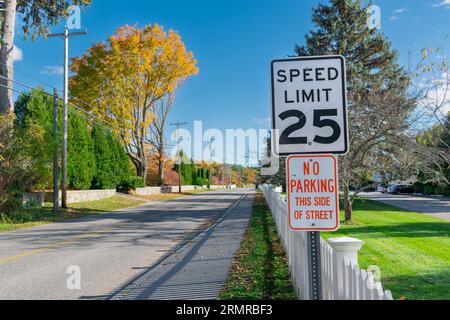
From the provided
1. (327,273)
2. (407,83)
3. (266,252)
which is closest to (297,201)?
(327,273)

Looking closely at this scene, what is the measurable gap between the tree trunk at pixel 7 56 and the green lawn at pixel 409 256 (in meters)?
16.3

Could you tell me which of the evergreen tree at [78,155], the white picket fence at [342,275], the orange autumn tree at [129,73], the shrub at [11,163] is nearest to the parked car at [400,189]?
the orange autumn tree at [129,73]

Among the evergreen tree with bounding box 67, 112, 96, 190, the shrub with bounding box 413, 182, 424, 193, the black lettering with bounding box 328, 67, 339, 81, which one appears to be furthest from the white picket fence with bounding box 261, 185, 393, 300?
the shrub with bounding box 413, 182, 424, 193

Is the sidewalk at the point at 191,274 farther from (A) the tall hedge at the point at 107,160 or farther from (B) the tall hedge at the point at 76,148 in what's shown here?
(A) the tall hedge at the point at 107,160

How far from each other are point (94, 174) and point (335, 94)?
33.5m

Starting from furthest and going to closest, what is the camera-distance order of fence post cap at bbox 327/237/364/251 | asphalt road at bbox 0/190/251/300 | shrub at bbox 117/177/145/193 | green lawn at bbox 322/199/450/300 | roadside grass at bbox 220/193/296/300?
shrub at bbox 117/177/145/193 < asphalt road at bbox 0/190/251/300 < green lawn at bbox 322/199/450/300 < roadside grass at bbox 220/193/296/300 < fence post cap at bbox 327/237/364/251

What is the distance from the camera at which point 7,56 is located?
2158 cm

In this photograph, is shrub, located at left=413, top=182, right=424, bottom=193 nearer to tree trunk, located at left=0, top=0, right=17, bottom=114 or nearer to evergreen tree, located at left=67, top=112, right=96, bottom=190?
evergreen tree, located at left=67, top=112, right=96, bottom=190

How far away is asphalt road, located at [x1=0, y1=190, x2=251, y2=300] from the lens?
730 cm

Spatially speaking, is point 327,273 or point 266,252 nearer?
point 327,273

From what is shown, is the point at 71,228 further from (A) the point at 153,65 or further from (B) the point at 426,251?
(A) the point at 153,65

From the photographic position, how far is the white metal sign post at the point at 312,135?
11.4 ft

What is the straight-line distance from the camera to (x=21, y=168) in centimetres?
1961

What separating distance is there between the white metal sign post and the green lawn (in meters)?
2.79
